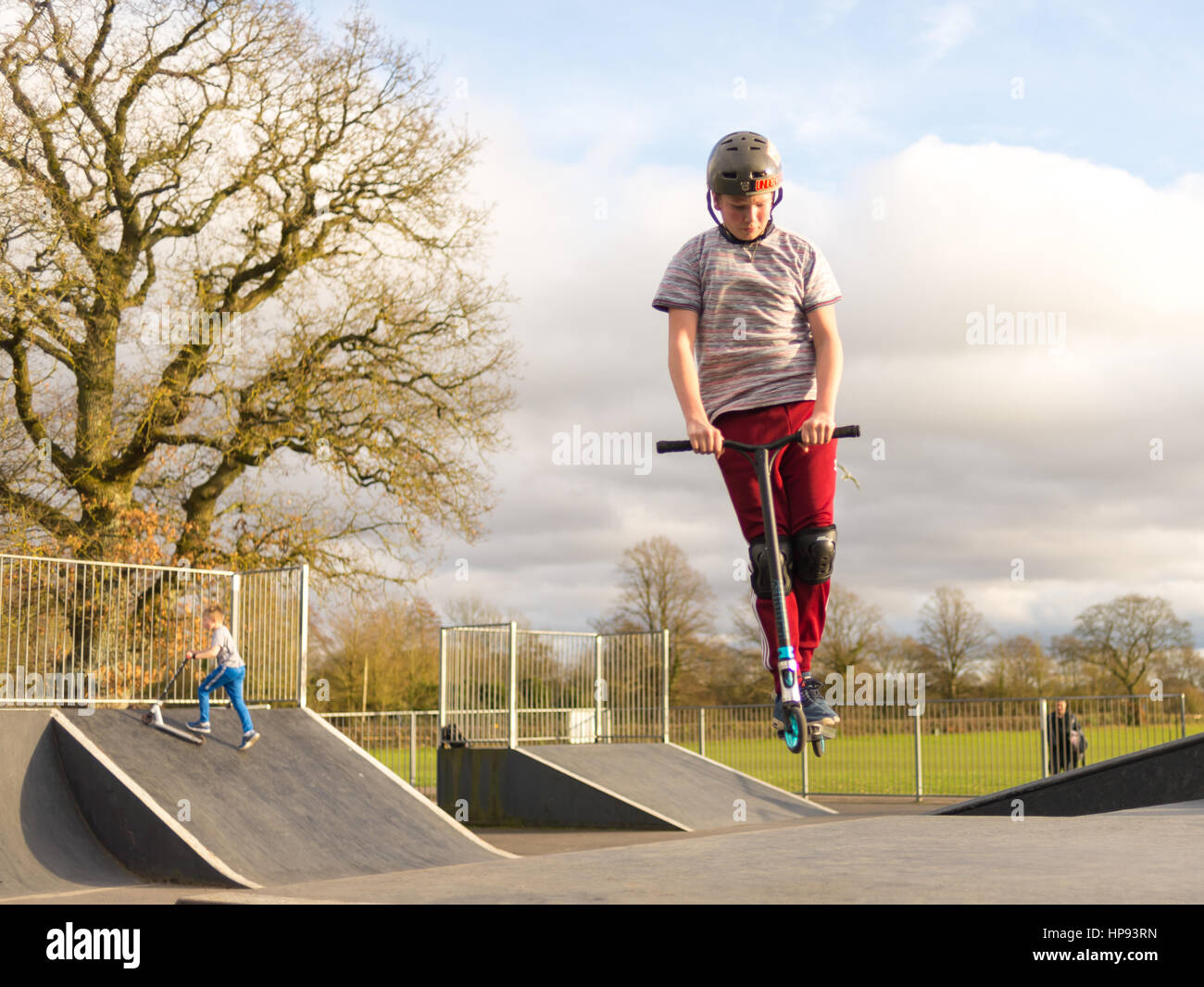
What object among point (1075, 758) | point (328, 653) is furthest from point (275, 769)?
point (328, 653)

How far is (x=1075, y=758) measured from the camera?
22.1 m

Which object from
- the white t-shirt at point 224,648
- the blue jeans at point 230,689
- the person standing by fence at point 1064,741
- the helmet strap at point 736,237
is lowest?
the person standing by fence at point 1064,741

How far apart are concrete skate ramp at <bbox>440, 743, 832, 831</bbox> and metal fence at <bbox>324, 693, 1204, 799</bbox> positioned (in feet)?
3.32

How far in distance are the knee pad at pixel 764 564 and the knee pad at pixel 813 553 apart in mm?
40

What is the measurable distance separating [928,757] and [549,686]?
8.40 m

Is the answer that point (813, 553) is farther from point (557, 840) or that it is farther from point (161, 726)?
point (557, 840)

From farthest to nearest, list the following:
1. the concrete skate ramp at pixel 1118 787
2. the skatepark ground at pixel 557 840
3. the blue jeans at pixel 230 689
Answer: the blue jeans at pixel 230 689 → the skatepark ground at pixel 557 840 → the concrete skate ramp at pixel 1118 787

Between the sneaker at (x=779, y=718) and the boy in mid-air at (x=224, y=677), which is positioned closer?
the sneaker at (x=779, y=718)

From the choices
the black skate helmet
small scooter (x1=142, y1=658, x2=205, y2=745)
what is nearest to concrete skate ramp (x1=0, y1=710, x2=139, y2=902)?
small scooter (x1=142, y1=658, x2=205, y2=745)

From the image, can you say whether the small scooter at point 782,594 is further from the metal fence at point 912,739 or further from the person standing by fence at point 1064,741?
the person standing by fence at point 1064,741

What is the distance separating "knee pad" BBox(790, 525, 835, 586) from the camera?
15.8 feet

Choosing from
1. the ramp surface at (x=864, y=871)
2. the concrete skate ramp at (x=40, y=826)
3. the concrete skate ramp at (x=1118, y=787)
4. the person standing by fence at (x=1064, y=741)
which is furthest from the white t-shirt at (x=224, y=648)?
the person standing by fence at (x=1064, y=741)

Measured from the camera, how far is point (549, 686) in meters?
23.1

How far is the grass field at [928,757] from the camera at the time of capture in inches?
909
